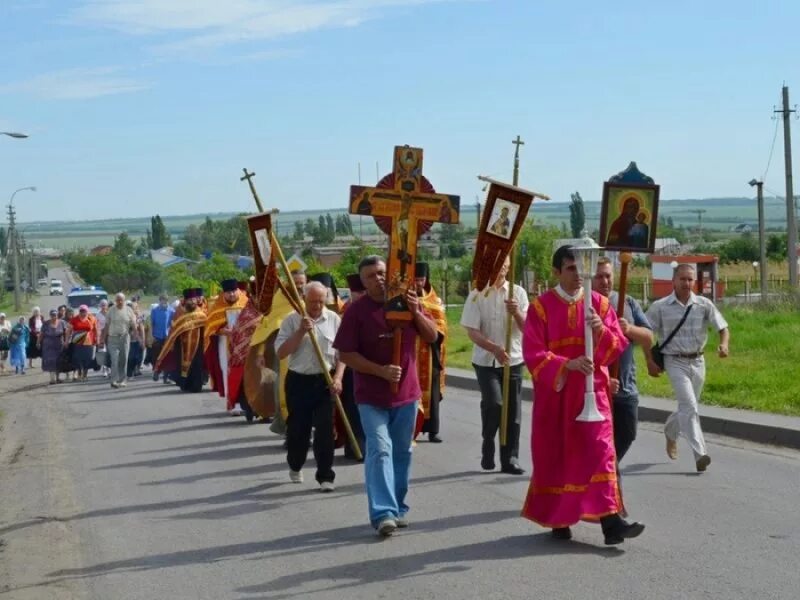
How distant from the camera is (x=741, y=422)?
14.7 m

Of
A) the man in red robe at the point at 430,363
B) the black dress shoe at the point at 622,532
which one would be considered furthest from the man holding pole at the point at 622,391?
the man in red robe at the point at 430,363

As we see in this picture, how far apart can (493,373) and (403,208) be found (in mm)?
3004

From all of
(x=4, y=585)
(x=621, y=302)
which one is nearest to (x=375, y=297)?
(x=621, y=302)

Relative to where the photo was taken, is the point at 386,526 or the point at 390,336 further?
the point at 390,336

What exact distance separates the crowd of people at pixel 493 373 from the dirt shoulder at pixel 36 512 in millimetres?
1936

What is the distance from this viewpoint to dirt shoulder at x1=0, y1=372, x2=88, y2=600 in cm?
859

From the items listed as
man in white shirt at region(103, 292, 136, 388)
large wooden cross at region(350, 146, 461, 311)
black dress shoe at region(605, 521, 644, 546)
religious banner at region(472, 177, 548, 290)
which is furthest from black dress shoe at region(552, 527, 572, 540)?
man in white shirt at region(103, 292, 136, 388)

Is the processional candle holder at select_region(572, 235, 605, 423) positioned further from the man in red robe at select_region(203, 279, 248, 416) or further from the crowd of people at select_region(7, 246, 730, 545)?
the man in red robe at select_region(203, 279, 248, 416)

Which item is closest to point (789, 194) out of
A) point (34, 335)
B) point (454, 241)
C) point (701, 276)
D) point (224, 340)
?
point (701, 276)

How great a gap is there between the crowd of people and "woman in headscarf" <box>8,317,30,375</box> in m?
19.1

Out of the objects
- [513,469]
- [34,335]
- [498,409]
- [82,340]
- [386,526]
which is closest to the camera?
[386,526]

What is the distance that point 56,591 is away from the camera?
27.3 feet

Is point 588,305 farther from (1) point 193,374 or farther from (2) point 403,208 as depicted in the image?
(1) point 193,374

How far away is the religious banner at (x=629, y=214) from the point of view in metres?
9.28
